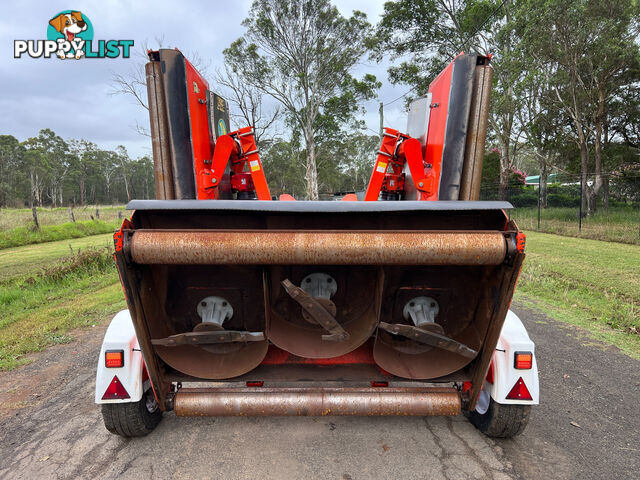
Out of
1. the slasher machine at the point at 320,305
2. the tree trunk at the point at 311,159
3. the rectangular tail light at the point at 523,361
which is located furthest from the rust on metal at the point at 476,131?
the tree trunk at the point at 311,159

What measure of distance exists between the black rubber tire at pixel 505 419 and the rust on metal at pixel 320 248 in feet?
4.14

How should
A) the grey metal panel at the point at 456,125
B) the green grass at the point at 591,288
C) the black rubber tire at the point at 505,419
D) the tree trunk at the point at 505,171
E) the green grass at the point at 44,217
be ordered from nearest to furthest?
1. the black rubber tire at the point at 505,419
2. the grey metal panel at the point at 456,125
3. the green grass at the point at 591,288
4. the green grass at the point at 44,217
5. the tree trunk at the point at 505,171

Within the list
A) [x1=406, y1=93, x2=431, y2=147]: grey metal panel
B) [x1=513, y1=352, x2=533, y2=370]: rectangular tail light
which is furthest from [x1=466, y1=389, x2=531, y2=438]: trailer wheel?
[x1=406, y1=93, x2=431, y2=147]: grey metal panel

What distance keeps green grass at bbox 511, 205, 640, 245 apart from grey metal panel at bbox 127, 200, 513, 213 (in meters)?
12.6

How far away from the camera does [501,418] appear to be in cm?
246

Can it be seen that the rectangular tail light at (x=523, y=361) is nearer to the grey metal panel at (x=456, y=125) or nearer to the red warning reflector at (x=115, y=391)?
the grey metal panel at (x=456, y=125)

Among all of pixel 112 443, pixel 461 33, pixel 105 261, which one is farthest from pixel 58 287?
pixel 461 33

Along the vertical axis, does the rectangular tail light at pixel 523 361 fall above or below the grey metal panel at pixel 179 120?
below

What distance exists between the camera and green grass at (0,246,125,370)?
4.90 metres

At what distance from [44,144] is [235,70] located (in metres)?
47.2

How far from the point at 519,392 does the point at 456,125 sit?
6.92 feet

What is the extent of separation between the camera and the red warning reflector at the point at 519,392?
2.32 metres

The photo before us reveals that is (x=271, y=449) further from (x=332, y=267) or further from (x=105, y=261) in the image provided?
(x=105, y=261)

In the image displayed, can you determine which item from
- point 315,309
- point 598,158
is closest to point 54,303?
point 315,309
